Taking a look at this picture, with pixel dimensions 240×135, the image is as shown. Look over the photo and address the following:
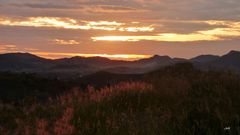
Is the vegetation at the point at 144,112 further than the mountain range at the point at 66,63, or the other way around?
the mountain range at the point at 66,63

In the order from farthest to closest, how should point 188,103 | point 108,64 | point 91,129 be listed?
1. point 108,64
2. point 188,103
3. point 91,129

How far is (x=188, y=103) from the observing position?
10828 mm

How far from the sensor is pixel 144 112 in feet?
38.0

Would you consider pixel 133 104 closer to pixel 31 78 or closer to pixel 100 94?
pixel 100 94

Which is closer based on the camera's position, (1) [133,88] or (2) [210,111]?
(2) [210,111]

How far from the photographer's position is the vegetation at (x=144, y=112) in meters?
9.15

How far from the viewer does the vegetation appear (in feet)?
30.0

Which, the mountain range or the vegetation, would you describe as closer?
the vegetation

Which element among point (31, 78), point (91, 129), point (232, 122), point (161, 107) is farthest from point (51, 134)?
point (31, 78)

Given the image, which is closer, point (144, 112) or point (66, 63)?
point (144, 112)

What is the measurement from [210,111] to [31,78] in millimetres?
39805

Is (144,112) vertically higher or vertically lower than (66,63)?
higher

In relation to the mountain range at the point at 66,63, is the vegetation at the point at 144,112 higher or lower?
higher

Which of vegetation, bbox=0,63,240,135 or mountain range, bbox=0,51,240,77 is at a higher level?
vegetation, bbox=0,63,240,135
